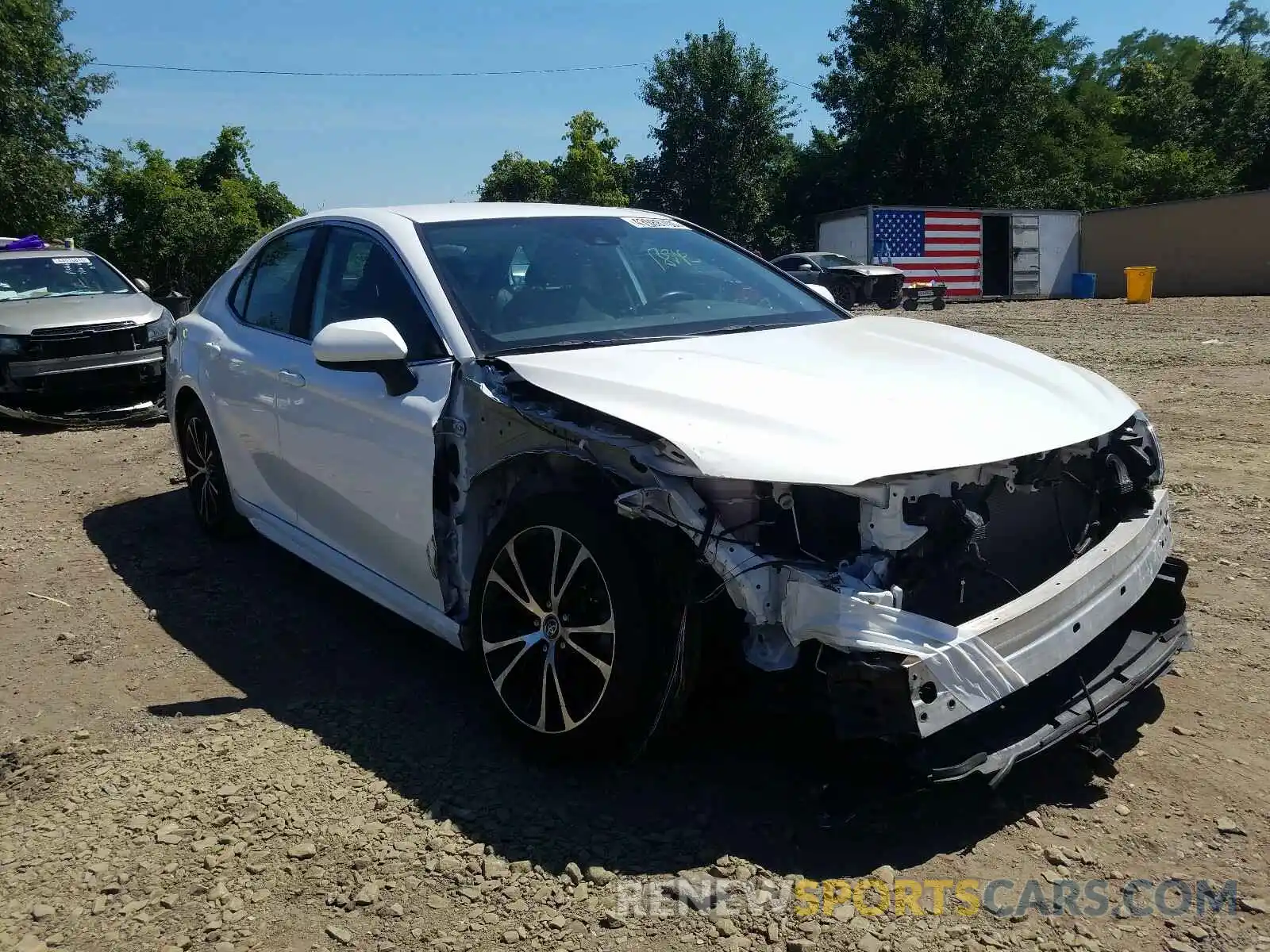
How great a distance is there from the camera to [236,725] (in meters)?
3.67

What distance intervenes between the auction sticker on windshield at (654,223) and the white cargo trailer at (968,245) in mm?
25469

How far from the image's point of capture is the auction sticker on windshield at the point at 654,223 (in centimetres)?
455

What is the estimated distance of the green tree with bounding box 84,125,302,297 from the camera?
2789cm

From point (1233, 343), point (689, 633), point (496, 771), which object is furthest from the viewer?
point (1233, 343)

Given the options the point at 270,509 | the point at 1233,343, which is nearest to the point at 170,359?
the point at 270,509

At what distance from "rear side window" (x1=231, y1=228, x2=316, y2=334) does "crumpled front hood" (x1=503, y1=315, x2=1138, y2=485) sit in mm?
1708

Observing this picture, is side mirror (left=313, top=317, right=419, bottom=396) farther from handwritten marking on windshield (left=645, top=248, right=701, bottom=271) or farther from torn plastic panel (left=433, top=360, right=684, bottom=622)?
handwritten marking on windshield (left=645, top=248, right=701, bottom=271)

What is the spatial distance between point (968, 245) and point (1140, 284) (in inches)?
222

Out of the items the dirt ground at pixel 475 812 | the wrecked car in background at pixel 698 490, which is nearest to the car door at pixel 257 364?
the wrecked car in background at pixel 698 490

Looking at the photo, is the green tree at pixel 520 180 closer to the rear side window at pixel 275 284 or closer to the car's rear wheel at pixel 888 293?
the car's rear wheel at pixel 888 293

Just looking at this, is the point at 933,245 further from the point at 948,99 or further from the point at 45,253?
the point at 45,253

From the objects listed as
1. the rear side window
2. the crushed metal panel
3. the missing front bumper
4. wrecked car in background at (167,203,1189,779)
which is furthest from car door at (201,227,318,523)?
the crushed metal panel

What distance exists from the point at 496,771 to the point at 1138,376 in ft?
31.0

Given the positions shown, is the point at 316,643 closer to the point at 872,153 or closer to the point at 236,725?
the point at 236,725
